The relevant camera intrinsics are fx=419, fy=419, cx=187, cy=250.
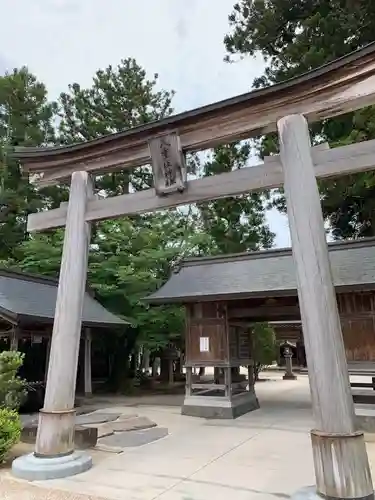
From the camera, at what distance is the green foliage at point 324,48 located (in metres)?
14.0

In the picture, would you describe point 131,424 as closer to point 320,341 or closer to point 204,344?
point 204,344

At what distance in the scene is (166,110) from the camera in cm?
2392

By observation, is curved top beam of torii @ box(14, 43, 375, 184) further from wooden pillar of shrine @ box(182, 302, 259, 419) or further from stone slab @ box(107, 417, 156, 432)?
wooden pillar of shrine @ box(182, 302, 259, 419)

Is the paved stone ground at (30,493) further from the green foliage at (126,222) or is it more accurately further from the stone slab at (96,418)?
the green foliage at (126,222)

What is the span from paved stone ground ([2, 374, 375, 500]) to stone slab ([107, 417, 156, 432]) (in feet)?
1.11

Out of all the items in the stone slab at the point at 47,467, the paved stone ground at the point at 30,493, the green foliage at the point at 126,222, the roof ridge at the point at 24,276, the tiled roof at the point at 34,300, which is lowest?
the paved stone ground at the point at 30,493

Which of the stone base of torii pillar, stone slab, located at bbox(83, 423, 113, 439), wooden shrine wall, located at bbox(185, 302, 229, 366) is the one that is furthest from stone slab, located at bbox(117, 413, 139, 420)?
the stone base of torii pillar

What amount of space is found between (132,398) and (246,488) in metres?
9.82

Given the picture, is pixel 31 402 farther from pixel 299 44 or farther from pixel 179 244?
pixel 299 44

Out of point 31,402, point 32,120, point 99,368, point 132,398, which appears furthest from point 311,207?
point 32,120

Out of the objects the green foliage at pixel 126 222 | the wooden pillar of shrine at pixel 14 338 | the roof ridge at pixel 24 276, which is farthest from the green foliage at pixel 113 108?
the wooden pillar of shrine at pixel 14 338

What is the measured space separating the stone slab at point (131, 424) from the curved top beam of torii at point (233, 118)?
201 inches

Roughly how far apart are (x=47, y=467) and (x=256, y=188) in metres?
4.31

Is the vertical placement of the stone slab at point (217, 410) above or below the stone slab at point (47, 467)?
above
